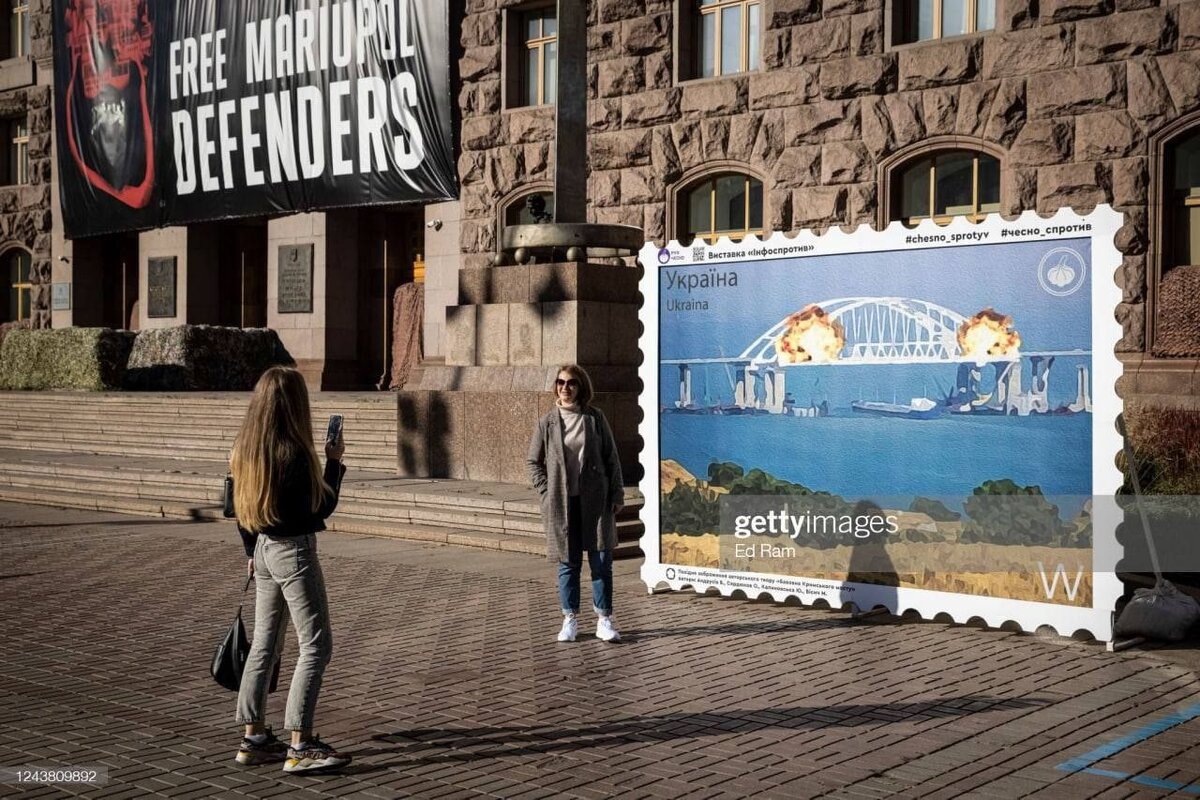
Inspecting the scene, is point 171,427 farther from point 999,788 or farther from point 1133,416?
point 999,788

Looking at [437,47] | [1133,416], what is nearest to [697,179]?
[437,47]

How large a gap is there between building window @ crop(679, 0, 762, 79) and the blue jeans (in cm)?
1368

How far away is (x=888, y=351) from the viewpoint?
9508mm

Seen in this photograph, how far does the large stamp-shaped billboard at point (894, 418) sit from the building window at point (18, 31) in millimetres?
29352

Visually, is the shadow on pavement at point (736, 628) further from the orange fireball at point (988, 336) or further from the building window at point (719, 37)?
the building window at point (719, 37)

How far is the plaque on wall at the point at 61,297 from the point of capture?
33125 millimetres

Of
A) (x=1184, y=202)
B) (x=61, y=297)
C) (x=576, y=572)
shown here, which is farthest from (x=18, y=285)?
(x=576, y=572)

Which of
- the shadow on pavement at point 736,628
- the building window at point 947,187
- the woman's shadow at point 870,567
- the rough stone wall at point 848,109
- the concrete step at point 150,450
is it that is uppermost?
the rough stone wall at point 848,109

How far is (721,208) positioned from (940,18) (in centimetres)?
418

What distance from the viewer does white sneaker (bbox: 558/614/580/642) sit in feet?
29.1

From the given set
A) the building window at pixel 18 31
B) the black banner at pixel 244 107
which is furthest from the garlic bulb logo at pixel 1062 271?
the building window at pixel 18 31

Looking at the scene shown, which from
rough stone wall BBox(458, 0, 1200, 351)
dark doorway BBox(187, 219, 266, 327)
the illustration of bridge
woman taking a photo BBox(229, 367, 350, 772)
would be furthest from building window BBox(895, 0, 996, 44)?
dark doorway BBox(187, 219, 266, 327)

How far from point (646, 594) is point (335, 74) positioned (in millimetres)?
17545

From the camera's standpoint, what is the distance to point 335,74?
26.0 metres
